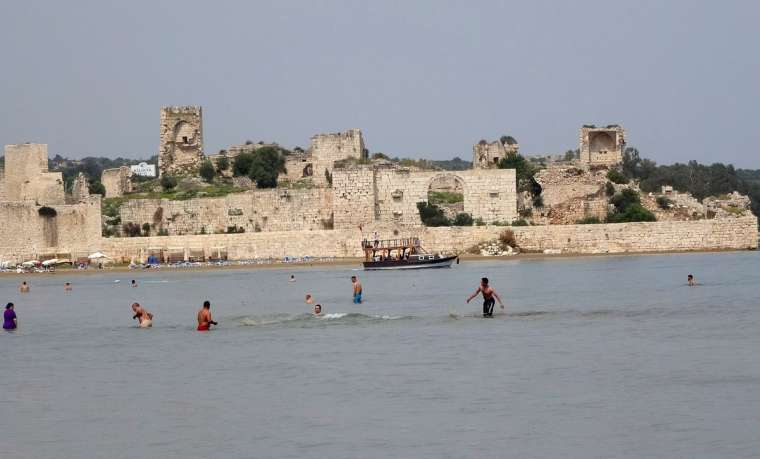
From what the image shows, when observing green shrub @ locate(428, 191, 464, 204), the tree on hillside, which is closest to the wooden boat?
green shrub @ locate(428, 191, 464, 204)

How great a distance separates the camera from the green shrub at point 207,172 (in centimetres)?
5403

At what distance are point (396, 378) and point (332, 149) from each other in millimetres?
35113

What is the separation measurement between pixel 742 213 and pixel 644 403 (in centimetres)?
3588

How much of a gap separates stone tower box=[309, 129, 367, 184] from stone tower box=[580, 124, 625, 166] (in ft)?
26.2

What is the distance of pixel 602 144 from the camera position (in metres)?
51.4

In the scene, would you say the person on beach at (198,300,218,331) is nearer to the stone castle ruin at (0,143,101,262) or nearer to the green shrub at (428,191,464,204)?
the green shrub at (428,191,464,204)

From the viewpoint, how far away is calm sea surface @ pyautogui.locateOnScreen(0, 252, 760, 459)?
41.7 feet

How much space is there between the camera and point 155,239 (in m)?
48.2

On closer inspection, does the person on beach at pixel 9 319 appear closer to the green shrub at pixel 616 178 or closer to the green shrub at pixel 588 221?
the green shrub at pixel 588 221

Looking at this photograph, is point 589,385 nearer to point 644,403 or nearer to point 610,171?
point 644,403

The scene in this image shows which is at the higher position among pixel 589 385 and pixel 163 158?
pixel 163 158

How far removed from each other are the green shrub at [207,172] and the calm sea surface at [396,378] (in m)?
23.1

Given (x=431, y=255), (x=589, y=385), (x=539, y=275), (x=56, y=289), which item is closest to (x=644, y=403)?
(x=589, y=385)

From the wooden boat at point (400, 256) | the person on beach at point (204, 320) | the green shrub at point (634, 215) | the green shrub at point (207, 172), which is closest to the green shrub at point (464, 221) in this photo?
the wooden boat at point (400, 256)
